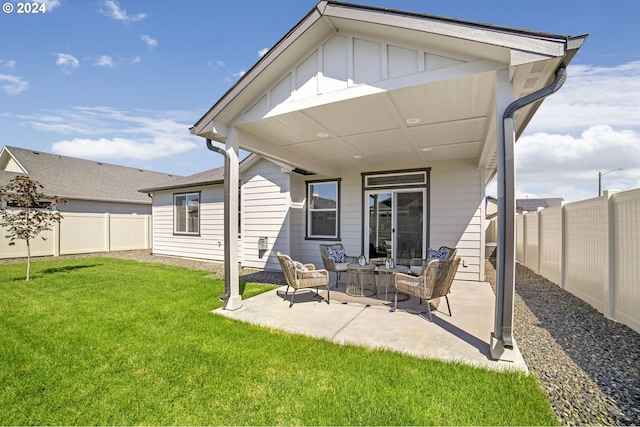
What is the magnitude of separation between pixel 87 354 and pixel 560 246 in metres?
8.01

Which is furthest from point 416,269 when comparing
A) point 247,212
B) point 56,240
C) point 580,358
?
point 56,240

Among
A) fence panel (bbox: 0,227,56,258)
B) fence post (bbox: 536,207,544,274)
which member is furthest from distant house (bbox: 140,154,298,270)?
fence post (bbox: 536,207,544,274)

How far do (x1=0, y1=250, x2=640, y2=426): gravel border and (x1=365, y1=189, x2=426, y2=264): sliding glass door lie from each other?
8.94ft

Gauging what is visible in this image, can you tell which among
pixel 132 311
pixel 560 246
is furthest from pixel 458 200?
pixel 132 311

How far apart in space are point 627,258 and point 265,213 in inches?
295

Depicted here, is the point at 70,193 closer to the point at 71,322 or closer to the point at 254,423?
the point at 71,322

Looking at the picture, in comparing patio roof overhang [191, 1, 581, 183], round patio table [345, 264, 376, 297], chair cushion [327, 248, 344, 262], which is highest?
patio roof overhang [191, 1, 581, 183]

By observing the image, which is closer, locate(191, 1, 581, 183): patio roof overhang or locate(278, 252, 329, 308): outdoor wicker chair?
locate(191, 1, 581, 183): patio roof overhang

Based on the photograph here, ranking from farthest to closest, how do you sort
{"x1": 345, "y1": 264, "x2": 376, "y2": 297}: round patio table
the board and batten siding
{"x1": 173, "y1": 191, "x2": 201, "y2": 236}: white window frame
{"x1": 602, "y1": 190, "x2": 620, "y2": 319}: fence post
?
{"x1": 173, "y1": 191, "x2": 201, "y2": 236}: white window frame
the board and batten siding
{"x1": 345, "y1": 264, "x2": 376, "y2": 297}: round patio table
{"x1": 602, "y1": 190, "x2": 620, "y2": 319}: fence post

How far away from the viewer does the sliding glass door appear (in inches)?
298

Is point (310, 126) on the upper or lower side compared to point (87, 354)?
upper

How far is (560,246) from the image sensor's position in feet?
19.8

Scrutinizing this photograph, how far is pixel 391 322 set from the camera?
412 cm

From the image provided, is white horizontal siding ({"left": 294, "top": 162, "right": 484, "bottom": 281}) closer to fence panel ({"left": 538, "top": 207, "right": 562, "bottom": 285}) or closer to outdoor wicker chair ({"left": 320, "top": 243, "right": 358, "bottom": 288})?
fence panel ({"left": 538, "top": 207, "right": 562, "bottom": 285})
